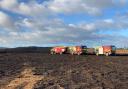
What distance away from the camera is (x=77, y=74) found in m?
31.7

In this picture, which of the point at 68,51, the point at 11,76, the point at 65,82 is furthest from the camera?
the point at 68,51

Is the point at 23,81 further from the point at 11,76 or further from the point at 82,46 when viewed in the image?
the point at 82,46

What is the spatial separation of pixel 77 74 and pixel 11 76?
567 cm

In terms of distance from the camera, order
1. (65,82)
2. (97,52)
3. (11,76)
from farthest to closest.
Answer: (97,52) < (11,76) < (65,82)

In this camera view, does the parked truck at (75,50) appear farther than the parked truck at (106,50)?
A: Yes

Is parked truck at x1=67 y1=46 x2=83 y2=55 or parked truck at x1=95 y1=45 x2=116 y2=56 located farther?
parked truck at x1=67 y1=46 x2=83 y2=55

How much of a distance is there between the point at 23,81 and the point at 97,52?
48.9 metres

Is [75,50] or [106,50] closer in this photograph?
[106,50]

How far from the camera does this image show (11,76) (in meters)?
30.9

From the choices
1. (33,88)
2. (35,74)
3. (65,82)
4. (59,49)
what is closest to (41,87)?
(33,88)

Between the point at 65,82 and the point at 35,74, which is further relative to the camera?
the point at 35,74

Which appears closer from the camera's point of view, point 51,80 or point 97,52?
point 51,80

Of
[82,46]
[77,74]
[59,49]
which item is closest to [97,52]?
[82,46]

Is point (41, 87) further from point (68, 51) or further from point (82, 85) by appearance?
point (68, 51)
